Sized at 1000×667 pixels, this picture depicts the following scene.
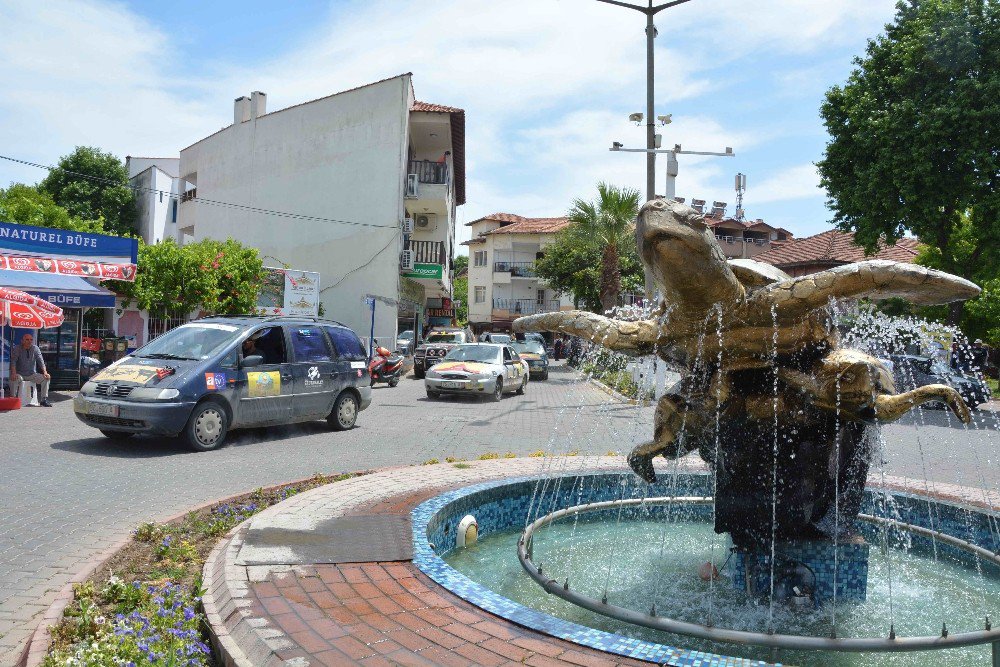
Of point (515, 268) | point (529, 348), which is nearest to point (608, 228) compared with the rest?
point (529, 348)

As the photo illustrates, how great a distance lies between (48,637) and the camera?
3527 mm

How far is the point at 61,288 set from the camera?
1562 cm

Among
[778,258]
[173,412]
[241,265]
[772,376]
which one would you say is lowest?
[173,412]

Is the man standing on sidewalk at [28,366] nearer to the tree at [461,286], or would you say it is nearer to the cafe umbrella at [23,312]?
the cafe umbrella at [23,312]

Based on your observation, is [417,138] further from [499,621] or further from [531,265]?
[499,621]

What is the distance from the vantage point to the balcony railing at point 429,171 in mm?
33312

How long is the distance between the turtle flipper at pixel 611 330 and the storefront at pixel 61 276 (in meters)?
14.4

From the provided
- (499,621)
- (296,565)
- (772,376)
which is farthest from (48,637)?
(772,376)

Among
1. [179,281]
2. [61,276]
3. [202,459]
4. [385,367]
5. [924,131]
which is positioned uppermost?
[924,131]

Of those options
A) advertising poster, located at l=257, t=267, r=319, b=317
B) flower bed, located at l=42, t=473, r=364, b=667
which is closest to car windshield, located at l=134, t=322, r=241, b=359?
flower bed, located at l=42, t=473, r=364, b=667

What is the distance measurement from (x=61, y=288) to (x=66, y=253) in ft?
6.97

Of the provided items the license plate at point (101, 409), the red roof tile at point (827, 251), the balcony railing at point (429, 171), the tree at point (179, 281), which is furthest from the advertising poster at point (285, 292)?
the red roof tile at point (827, 251)

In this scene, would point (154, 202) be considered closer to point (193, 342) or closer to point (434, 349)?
point (434, 349)

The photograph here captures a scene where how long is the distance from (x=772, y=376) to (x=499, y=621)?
7.54 ft
